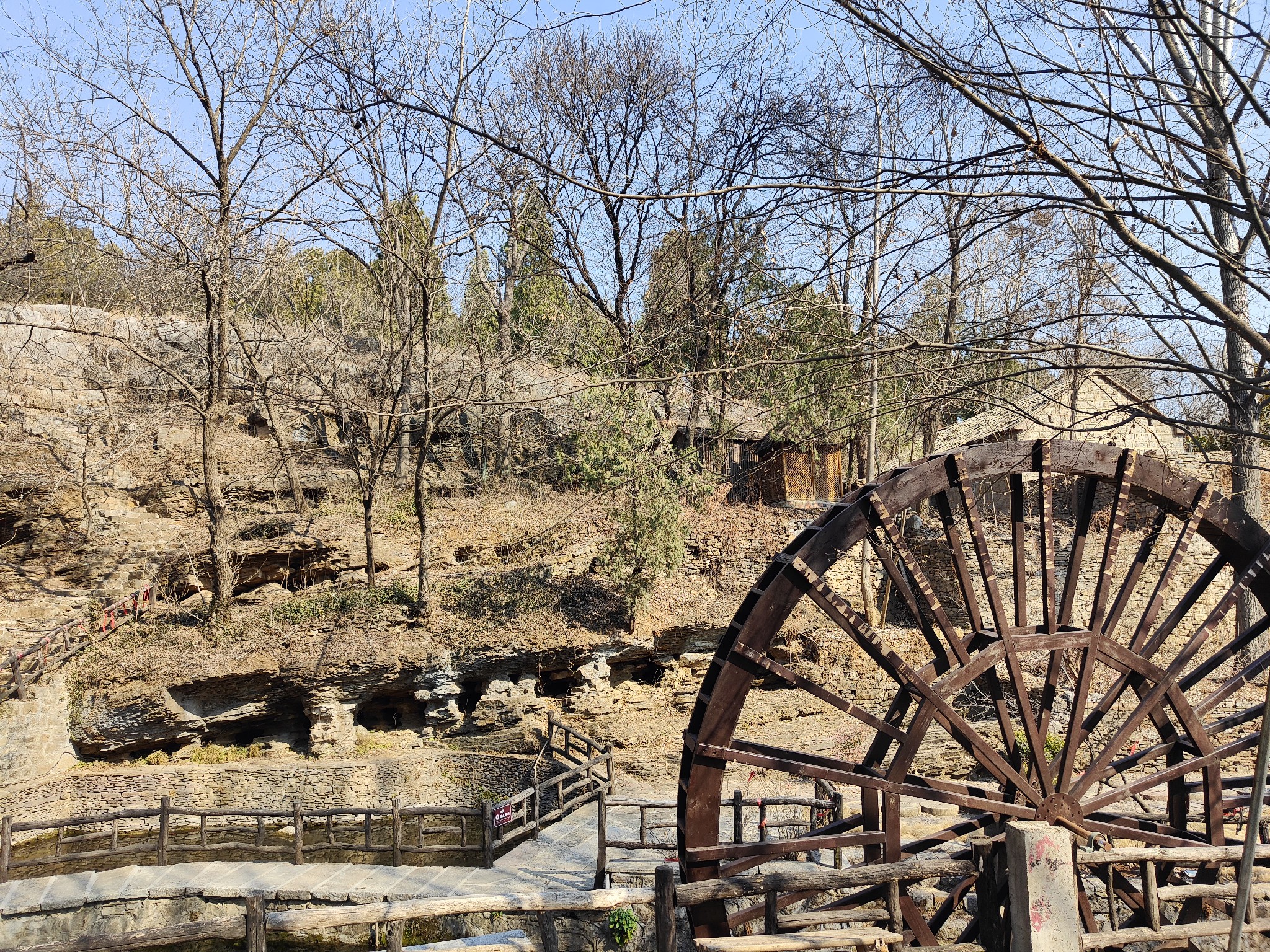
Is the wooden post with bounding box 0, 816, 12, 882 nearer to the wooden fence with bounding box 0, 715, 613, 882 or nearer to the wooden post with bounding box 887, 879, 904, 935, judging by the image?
the wooden fence with bounding box 0, 715, 613, 882

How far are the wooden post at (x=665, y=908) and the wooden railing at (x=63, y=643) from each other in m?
12.8

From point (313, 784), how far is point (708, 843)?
34.0ft

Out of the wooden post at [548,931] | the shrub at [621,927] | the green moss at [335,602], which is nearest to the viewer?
the wooden post at [548,931]

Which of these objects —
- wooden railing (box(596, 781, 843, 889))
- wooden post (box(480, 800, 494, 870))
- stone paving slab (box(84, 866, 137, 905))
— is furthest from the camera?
wooden post (box(480, 800, 494, 870))

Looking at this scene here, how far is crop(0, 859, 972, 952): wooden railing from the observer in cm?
469

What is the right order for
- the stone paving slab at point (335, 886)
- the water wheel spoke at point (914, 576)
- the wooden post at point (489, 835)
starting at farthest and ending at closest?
the wooden post at point (489, 835), the stone paving slab at point (335, 886), the water wheel spoke at point (914, 576)

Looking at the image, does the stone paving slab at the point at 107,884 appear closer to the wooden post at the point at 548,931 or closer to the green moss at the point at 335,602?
the green moss at the point at 335,602

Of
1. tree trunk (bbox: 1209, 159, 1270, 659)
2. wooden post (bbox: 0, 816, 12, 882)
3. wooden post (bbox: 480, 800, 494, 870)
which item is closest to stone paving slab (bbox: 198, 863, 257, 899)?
wooden post (bbox: 0, 816, 12, 882)

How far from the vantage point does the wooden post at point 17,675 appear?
13.1 m

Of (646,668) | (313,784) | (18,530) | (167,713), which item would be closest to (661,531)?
(646,668)

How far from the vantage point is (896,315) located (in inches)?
158

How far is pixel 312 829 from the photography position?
524 inches

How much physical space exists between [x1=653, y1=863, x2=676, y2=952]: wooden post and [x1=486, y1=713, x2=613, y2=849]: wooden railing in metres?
5.07

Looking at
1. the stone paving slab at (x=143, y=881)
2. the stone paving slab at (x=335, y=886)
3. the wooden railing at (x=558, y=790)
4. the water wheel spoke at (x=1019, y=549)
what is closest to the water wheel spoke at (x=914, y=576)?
the water wheel spoke at (x=1019, y=549)
